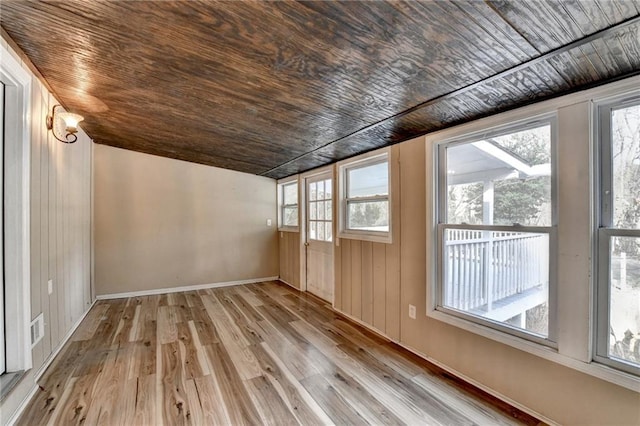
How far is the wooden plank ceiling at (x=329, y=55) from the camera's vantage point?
3.78 ft

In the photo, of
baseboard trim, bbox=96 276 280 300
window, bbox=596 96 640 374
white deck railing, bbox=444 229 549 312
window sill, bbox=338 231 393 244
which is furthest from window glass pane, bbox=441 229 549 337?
baseboard trim, bbox=96 276 280 300

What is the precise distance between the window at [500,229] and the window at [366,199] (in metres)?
0.71

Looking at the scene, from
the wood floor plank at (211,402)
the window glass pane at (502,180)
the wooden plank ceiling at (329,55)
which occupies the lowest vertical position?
the wood floor plank at (211,402)

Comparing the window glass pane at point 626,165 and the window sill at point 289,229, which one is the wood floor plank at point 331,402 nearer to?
the window glass pane at point 626,165

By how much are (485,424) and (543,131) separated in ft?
6.17

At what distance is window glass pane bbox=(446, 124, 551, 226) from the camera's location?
1.77m

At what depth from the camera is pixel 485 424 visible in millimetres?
1646

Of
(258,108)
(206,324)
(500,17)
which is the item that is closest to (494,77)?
(500,17)

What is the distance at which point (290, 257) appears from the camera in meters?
5.08

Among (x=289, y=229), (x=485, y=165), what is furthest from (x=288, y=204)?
(x=485, y=165)

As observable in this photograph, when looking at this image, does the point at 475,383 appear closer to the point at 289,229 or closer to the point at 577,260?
the point at 577,260

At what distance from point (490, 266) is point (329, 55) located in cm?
190

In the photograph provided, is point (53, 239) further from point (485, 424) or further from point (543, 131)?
point (543, 131)

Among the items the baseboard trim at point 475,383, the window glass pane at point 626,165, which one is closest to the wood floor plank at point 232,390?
the baseboard trim at point 475,383
